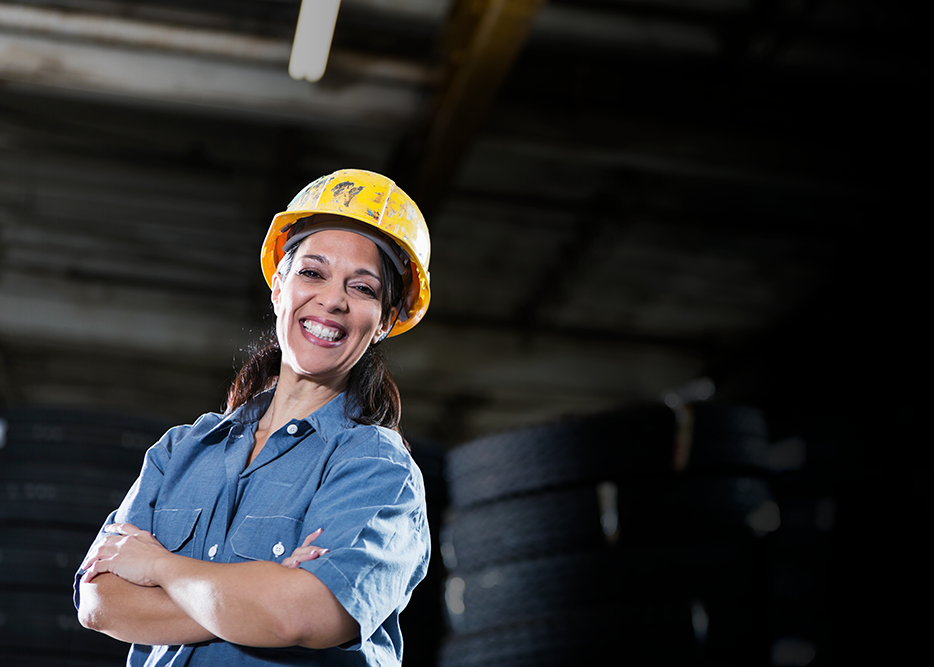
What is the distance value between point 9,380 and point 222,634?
9.44m

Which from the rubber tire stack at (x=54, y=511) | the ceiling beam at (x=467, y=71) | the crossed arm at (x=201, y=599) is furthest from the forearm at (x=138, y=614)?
the ceiling beam at (x=467, y=71)

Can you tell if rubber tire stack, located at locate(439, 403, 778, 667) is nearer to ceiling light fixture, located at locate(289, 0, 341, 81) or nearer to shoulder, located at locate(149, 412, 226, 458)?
ceiling light fixture, located at locate(289, 0, 341, 81)

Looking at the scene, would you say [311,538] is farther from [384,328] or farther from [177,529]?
[384,328]

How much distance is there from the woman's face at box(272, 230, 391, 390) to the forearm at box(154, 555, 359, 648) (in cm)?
49

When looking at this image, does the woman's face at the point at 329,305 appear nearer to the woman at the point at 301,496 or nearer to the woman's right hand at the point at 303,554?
the woman at the point at 301,496

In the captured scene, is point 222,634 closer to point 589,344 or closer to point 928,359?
point 928,359

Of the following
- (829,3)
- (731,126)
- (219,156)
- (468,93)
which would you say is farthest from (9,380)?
(829,3)

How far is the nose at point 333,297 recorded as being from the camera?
174 centimetres

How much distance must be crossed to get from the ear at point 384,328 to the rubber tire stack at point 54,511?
7.63ft

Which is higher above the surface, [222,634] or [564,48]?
[564,48]

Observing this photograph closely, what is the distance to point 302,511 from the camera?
1.56m

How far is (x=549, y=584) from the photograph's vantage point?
151 inches

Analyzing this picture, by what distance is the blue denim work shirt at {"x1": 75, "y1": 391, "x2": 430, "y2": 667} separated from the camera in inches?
56.5

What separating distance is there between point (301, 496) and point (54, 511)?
2607mm
